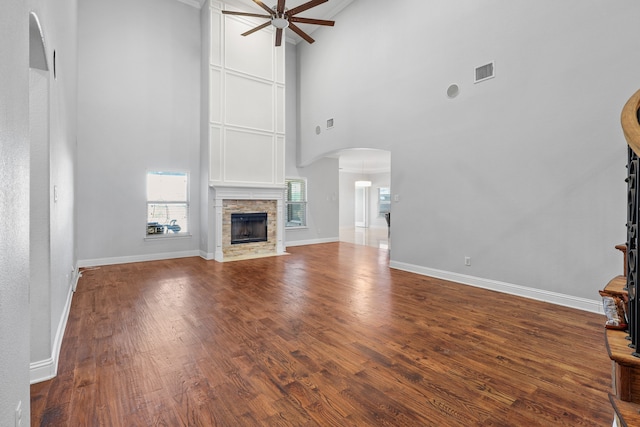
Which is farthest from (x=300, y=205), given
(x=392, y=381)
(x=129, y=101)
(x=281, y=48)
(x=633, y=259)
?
(x=633, y=259)

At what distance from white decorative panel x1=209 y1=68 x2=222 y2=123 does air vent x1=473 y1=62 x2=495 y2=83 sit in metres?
4.78

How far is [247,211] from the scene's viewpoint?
683 centimetres

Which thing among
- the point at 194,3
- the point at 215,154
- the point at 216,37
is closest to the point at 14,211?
the point at 215,154

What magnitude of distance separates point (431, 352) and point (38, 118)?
3.40 m

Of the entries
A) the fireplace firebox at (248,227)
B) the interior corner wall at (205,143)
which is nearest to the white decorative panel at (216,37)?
the interior corner wall at (205,143)

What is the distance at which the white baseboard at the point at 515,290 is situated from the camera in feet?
11.2

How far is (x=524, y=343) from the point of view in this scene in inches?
104

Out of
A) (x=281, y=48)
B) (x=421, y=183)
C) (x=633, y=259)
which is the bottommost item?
(x=633, y=259)

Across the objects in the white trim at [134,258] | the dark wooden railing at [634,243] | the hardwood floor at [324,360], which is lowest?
the hardwood floor at [324,360]

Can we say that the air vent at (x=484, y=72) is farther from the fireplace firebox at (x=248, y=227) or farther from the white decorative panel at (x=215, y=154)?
the fireplace firebox at (x=248, y=227)

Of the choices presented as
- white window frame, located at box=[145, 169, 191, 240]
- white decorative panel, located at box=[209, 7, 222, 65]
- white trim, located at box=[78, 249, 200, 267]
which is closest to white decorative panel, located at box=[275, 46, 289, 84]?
white decorative panel, located at box=[209, 7, 222, 65]

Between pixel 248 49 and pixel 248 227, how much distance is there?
3.96 metres

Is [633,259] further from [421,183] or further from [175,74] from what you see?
[175,74]

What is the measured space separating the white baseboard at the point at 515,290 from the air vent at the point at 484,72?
9.26ft
